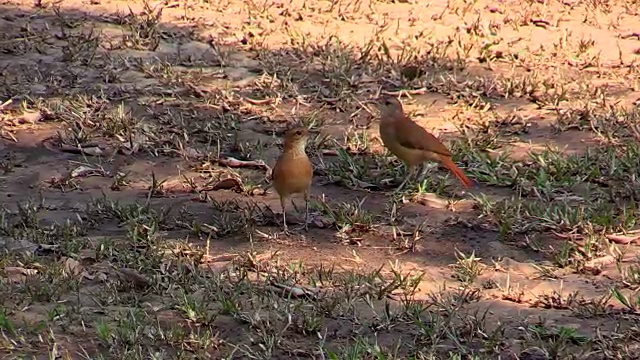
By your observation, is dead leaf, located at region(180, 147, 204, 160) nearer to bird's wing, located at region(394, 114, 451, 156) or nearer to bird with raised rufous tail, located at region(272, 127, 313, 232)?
bird with raised rufous tail, located at region(272, 127, 313, 232)

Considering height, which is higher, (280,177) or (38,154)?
(280,177)

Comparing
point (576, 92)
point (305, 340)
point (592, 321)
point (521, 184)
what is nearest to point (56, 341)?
point (305, 340)

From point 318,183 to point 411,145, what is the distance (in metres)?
0.62

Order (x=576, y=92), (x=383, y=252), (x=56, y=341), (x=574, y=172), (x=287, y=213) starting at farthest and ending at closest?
(x=576, y=92), (x=574, y=172), (x=287, y=213), (x=383, y=252), (x=56, y=341)

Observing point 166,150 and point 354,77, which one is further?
point 354,77

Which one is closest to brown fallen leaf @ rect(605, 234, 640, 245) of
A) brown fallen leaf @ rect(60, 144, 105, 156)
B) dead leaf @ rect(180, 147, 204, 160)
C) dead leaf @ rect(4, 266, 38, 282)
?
dead leaf @ rect(180, 147, 204, 160)

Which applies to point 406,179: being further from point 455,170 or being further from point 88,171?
point 88,171

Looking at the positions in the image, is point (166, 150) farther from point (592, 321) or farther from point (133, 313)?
point (592, 321)

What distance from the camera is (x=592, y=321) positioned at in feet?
15.9

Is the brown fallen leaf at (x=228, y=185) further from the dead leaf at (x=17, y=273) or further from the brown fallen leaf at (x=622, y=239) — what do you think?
the brown fallen leaf at (x=622, y=239)

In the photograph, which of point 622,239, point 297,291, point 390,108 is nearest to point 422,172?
point 390,108

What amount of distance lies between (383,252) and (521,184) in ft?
3.99

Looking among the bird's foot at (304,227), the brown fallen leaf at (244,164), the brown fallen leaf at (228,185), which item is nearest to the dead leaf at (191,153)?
the brown fallen leaf at (244,164)

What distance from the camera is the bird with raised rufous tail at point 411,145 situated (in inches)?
251
